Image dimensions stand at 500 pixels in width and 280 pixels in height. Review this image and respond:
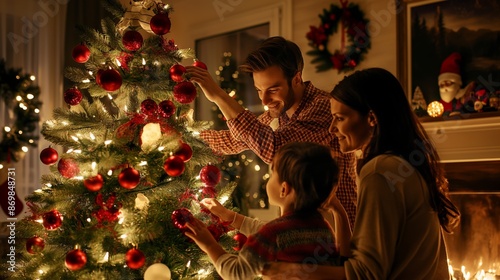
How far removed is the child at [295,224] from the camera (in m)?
1.34

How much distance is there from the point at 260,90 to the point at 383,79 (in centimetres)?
56

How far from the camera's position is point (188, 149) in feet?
5.48

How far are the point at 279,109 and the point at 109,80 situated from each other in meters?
0.65

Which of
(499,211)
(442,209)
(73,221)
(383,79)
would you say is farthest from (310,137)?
(499,211)

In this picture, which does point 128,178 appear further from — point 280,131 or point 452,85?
point 452,85

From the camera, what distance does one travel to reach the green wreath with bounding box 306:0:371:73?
3.73 meters

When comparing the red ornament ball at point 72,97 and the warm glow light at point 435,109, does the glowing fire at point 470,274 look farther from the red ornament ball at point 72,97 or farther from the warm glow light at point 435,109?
the red ornament ball at point 72,97

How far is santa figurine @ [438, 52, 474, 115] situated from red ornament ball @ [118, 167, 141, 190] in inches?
94.5

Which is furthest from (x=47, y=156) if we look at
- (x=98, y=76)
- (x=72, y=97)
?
(x=98, y=76)

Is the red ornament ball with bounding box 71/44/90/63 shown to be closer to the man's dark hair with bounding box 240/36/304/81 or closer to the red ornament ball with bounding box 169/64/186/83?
the red ornament ball with bounding box 169/64/186/83

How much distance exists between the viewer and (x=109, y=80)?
1589 millimetres

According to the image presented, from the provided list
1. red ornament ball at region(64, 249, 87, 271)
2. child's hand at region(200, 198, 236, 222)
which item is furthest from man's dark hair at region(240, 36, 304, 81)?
red ornament ball at region(64, 249, 87, 271)

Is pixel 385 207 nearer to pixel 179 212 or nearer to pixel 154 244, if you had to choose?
pixel 179 212

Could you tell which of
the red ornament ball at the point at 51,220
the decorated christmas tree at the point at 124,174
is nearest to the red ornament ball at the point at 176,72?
the decorated christmas tree at the point at 124,174
